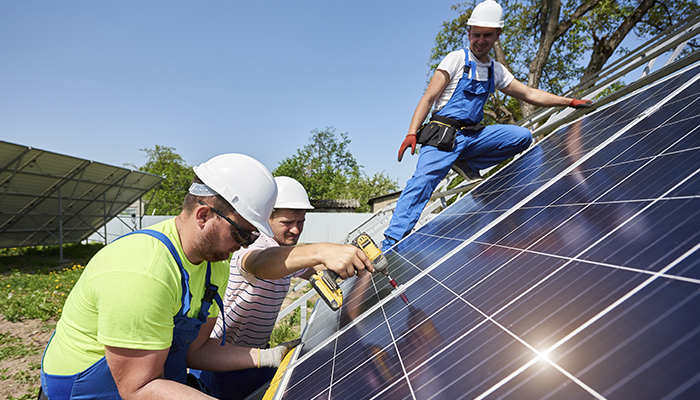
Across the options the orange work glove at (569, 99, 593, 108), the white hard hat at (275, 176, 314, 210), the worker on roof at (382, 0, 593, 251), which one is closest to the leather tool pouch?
the worker on roof at (382, 0, 593, 251)

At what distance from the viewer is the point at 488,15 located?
386cm

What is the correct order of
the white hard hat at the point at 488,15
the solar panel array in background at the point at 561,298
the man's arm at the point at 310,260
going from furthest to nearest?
the white hard hat at the point at 488,15 < the man's arm at the point at 310,260 < the solar panel array in background at the point at 561,298

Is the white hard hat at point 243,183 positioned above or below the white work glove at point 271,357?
above

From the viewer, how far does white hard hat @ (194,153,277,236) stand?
2229mm

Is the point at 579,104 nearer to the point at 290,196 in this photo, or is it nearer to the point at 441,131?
the point at 441,131

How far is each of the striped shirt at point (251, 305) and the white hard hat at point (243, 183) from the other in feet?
4.57

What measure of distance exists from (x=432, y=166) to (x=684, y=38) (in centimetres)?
347

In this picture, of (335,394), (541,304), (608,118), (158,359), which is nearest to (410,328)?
(335,394)

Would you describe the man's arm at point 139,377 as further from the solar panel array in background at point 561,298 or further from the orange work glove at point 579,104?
the orange work glove at point 579,104

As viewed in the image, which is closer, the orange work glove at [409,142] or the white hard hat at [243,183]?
the white hard hat at [243,183]

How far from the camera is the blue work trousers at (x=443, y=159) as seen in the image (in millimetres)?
3996

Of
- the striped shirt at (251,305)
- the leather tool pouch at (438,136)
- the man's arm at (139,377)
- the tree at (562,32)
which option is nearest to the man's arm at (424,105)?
the leather tool pouch at (438,136)

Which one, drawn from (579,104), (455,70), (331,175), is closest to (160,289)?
(455,70)

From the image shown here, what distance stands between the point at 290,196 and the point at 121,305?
2.33m
